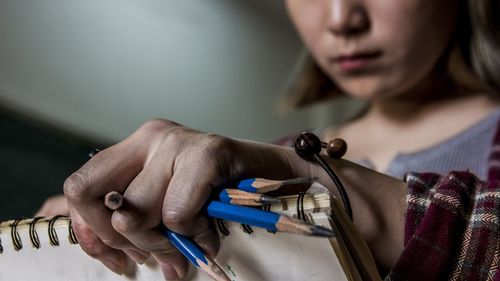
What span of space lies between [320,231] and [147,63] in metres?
0.96

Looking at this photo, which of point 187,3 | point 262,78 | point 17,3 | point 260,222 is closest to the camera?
point 260,222

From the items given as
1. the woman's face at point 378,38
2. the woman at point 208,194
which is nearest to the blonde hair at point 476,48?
the woman's face at point 378,38

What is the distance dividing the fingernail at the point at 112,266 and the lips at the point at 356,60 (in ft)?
1.25

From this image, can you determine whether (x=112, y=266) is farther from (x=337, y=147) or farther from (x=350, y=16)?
(x=350, y=16)

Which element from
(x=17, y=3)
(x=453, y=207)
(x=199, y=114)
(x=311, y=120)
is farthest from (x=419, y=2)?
(x=311, y=120)

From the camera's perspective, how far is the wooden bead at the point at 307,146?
0.32 meters

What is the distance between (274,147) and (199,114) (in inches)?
37.3

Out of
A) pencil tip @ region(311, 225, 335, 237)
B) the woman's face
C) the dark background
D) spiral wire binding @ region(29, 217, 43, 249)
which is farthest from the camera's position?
the dark background

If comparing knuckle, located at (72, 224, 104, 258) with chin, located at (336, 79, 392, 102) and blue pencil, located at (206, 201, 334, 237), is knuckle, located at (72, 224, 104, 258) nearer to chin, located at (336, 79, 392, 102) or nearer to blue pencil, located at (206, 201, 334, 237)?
blue pencil, located at (206, 201, 334, 237)

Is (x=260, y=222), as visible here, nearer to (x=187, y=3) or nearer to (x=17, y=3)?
(x=17, y=3)

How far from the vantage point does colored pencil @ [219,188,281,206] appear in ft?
0.83

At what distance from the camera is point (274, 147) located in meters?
0.32

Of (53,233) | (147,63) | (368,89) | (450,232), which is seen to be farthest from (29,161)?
(450,232)

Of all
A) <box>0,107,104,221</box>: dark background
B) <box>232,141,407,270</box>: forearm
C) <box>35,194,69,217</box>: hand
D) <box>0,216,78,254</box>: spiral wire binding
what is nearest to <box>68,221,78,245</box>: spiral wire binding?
<box>0,216,78,254</box>: spiral wire binding
